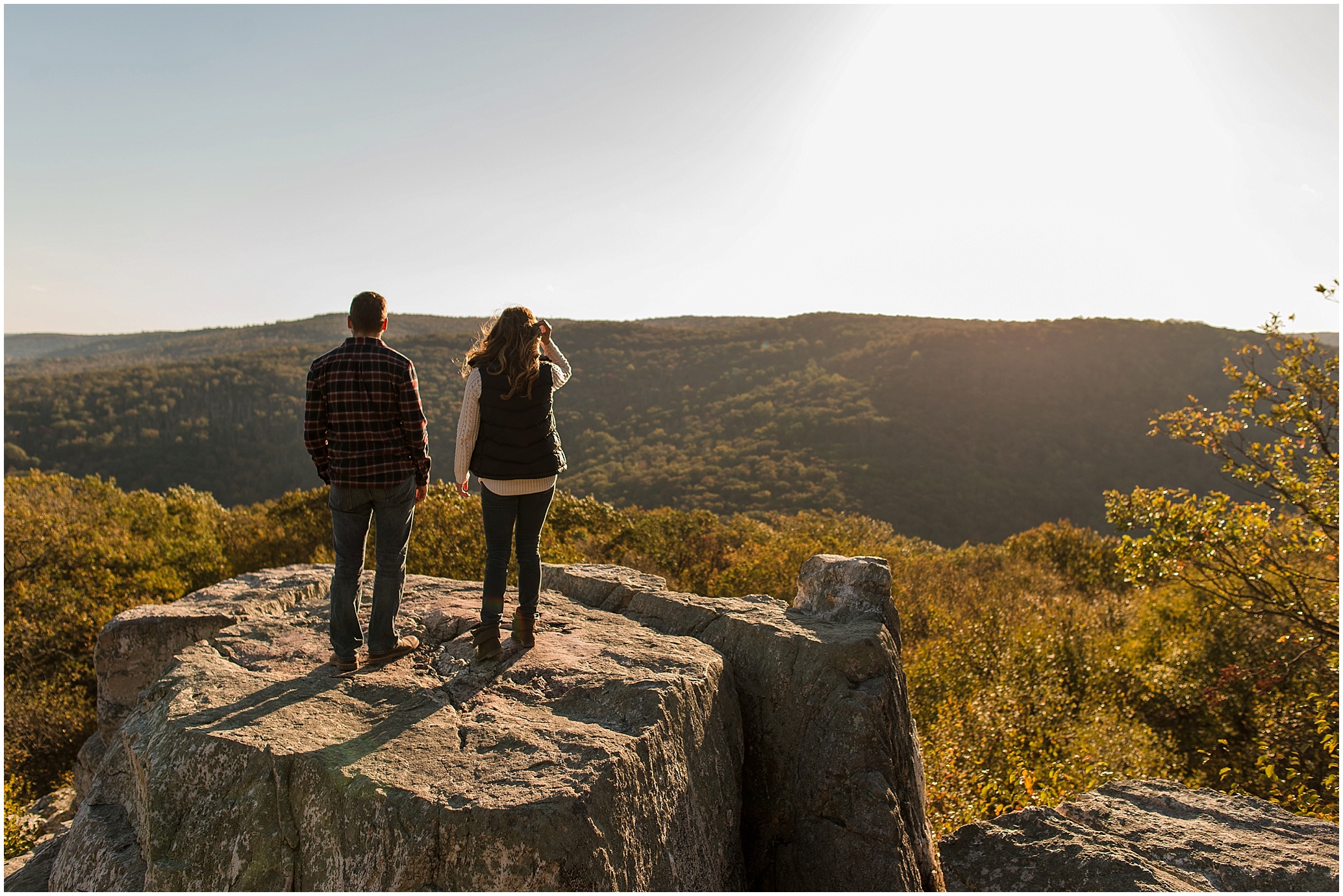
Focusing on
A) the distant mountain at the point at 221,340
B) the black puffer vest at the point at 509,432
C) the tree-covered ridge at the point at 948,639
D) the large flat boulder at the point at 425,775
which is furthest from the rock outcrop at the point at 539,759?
the distant mountain at the point at 221,340

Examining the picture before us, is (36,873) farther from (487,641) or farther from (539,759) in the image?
(539,759)

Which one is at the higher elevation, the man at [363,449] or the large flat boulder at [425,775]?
the man at [363,449]

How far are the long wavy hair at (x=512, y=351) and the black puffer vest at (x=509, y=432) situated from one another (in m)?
0.05

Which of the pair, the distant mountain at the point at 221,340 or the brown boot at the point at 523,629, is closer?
the brown boot at the point at 523,629

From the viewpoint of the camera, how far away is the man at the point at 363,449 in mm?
4652

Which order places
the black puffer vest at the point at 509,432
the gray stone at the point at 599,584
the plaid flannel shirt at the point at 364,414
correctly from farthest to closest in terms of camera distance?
1. the gray stone at the point at 599,584
2. the black puffer vest at the point at 509,432
3. the plaid flannel shirt at the point at 364,414

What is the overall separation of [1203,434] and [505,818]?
37.5ft

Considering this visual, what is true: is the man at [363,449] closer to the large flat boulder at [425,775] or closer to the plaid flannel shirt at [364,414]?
the plaid flannel shirt at [364,414]

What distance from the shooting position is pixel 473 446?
15.9 feet

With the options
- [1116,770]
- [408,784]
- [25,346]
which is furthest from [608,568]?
[25,346]

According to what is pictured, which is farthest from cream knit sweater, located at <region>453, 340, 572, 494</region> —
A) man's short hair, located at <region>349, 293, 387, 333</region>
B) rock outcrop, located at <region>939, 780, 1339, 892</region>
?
rock outcrop, located at <region>939, 780, 1339, 892</region>

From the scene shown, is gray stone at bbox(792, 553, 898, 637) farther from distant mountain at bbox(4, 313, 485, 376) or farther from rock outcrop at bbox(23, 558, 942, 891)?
distant mountain at bbox(4, 313, 485, 376)

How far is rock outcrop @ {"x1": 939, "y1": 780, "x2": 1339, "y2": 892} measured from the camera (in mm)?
5379

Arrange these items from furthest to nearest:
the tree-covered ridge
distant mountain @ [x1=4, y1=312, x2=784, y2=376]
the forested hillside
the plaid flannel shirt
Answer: distant mountain @ [x1=4, y1=312, x2=784, y2=376]
the forested hillside
the tree-covered ridge
the plaid flannel shirt
